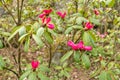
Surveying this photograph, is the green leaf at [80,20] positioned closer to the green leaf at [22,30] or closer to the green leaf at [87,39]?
the green leaf at [87,39]

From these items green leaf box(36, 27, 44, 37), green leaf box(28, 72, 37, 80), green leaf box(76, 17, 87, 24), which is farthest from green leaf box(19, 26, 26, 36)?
green leaf box(76, 17, 87, 24)

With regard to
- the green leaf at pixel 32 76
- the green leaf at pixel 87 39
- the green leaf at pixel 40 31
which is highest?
the green leaf at pixel 40 31

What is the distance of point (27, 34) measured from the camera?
142 cm

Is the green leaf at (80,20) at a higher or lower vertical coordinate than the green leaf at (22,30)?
lower

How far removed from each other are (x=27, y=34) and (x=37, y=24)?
0.35ft

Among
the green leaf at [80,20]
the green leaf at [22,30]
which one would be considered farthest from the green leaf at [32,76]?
the green leaf at [80,20]

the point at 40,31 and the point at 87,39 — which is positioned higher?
the point at 40,31

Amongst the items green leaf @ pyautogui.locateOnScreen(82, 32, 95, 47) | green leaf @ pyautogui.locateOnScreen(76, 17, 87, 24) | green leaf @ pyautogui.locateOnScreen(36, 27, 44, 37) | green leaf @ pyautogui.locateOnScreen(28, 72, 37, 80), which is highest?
green leaf @ pyautogui.locateOnScreen(36, 27, 44, 37)

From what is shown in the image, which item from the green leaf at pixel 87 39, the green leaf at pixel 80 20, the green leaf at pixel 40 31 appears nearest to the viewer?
the green leaf at pixel 40 31

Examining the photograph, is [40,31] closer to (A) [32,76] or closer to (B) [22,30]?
(B) [22,30]

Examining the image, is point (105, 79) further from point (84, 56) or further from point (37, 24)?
point (37, 24)

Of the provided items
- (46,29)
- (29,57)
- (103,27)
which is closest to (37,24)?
(46,29)

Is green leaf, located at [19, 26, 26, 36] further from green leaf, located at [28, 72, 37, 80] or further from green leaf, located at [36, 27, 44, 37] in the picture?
green leaf, located at [28, 72, 37, 80]

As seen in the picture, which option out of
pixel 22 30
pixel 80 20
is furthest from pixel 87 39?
pixel 22 30
